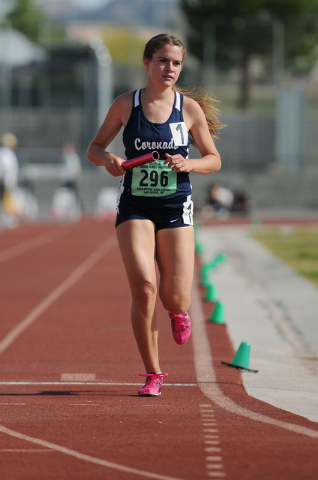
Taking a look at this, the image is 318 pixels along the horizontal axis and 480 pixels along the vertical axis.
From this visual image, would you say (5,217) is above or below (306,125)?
below

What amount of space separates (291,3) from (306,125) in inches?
496

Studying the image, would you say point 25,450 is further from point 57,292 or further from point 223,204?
point 223,204

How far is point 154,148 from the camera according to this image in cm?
526

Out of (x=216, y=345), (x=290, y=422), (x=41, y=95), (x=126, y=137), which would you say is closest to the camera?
(x=290, y=422)

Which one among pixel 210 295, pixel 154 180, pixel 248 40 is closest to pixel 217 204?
pixel 248 40

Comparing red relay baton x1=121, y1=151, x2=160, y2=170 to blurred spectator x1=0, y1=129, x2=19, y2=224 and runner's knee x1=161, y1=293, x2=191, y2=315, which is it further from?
blurred spectator x1=0, y1=129, x2=19, y2=224

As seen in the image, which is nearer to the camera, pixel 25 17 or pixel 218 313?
pixel 218 313

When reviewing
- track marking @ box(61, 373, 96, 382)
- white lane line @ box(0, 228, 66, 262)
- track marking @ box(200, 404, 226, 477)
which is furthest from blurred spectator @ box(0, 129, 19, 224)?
track marking @ box(200, 404, 226, 477)

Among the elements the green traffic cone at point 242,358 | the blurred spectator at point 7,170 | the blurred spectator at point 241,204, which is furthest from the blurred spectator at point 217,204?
the green traffic cone at point 242,358

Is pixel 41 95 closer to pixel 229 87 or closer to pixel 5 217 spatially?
pixel 229 87

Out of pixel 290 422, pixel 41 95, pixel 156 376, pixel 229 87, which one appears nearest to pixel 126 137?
pixel 156 376

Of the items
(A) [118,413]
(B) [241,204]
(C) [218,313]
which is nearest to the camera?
(A) [118,413]

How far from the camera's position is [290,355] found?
7402mm

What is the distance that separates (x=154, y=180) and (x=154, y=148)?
0.20m
